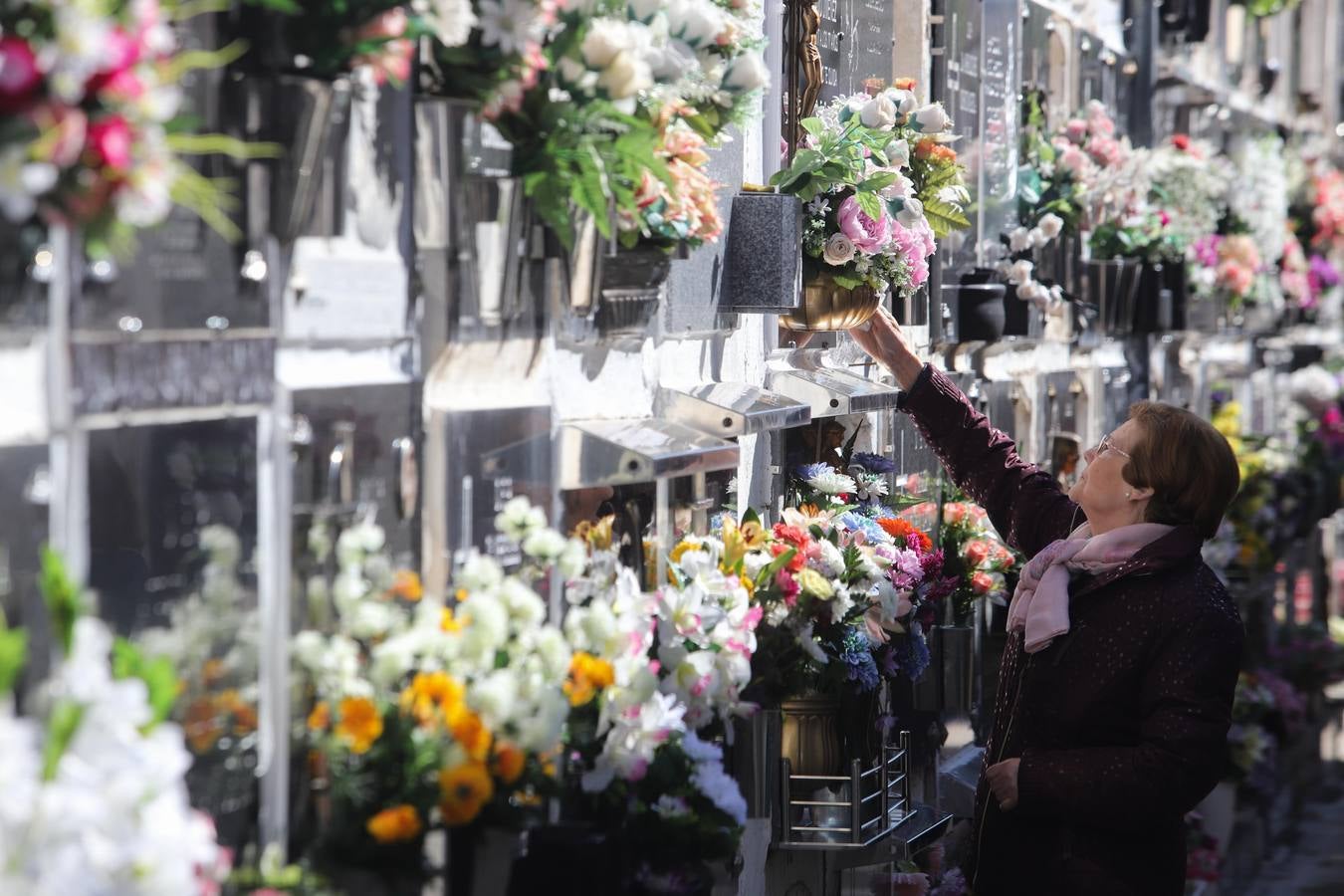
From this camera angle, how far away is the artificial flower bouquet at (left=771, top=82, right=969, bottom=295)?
15.5ft

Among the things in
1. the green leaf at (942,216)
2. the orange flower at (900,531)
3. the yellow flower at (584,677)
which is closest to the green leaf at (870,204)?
the green leaf at (942,216)

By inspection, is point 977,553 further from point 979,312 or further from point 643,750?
point 643,750

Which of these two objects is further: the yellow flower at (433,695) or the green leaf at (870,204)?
the green leaf at (870,204)

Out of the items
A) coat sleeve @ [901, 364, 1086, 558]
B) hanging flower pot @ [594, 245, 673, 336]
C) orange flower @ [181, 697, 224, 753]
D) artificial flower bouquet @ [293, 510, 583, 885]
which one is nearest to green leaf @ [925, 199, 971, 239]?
coat sleeve @ [901, 364, 1086, 558]

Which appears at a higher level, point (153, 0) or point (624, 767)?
point (153, 0)

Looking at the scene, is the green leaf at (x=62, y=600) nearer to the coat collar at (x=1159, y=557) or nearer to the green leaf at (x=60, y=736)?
the green leaf at (x=60, y=736)

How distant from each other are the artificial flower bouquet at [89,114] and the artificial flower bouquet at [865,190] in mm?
2585

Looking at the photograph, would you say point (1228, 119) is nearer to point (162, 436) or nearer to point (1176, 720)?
point (1176, 720)

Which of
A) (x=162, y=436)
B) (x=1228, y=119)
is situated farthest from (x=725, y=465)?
(x=1228, y=119)

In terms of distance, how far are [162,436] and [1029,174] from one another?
4.96 metres

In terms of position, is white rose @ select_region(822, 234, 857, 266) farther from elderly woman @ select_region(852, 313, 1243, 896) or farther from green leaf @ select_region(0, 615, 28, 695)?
green leaf @ select_region(0, 615, 28, 695)

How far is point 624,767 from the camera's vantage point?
3379mm

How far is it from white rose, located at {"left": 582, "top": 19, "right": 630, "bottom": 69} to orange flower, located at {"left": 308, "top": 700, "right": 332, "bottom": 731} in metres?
1.09

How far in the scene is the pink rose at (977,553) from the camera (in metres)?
5.66
